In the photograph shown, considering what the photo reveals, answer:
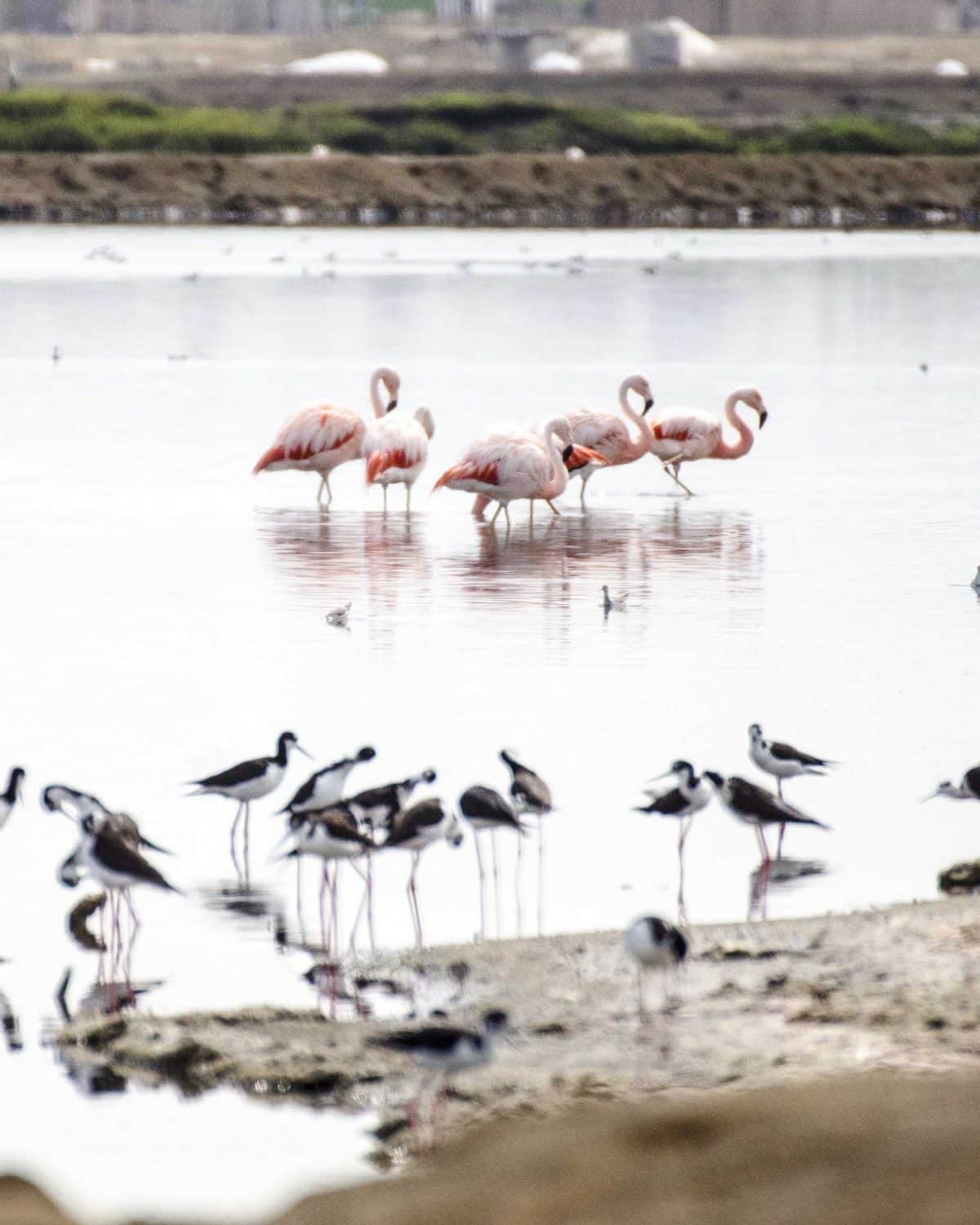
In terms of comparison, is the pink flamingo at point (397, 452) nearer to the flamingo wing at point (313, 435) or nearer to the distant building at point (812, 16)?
the flamingo wing at point (313, 435)

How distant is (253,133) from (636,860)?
72.2m

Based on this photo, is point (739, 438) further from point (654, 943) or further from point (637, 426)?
point (654, 943)

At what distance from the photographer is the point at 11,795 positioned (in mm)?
8555

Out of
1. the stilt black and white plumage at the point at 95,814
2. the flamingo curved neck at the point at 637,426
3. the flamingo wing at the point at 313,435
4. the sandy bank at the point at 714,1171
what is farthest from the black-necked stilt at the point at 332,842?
the flamingo curved neck at the point at 637,426

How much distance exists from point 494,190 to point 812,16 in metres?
59.2

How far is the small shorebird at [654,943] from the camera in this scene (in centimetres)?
684

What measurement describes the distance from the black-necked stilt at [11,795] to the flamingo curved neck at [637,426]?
10753mm

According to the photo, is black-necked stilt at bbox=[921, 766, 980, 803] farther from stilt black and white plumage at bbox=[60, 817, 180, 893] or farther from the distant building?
the distant building

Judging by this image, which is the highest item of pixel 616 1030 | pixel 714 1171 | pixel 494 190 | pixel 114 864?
pixel 494 190

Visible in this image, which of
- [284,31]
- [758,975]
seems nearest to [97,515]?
[758,975]

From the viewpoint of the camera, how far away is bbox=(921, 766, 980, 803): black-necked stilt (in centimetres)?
892

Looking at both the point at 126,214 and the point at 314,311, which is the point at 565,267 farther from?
the point at 126,214

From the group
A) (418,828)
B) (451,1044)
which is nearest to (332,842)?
(418,828)

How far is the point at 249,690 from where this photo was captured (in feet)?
38.1
